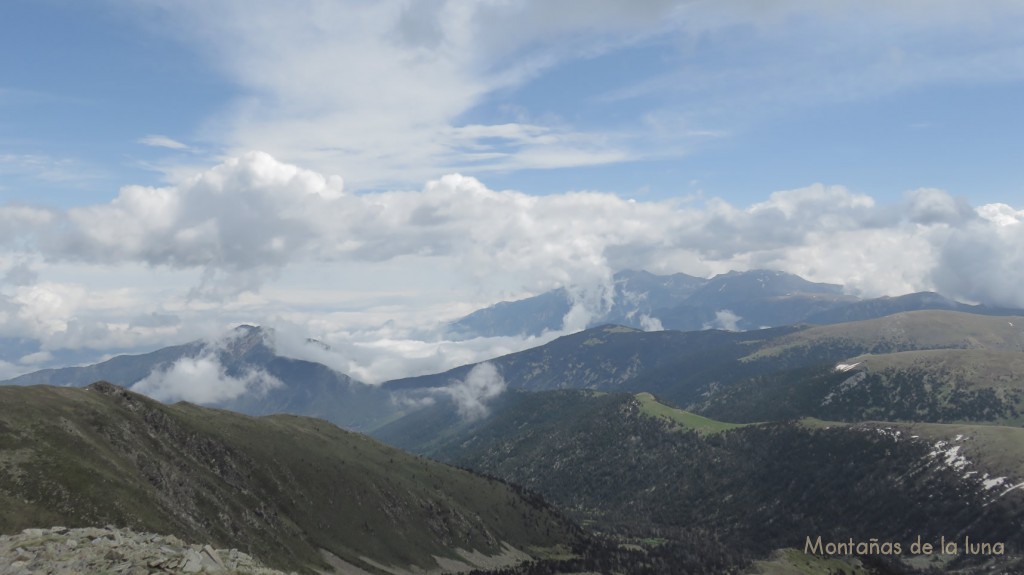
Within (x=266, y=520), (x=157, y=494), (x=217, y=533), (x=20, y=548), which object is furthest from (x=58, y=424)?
(x=20, y=548)

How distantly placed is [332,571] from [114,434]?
69519 millimetres

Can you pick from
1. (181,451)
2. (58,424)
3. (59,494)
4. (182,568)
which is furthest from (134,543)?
(181,451)

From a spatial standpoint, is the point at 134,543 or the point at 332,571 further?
the point at 332,571

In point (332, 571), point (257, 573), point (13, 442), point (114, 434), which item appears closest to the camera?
point (257, 573)

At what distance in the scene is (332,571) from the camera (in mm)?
188750

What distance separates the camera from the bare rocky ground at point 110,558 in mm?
58812

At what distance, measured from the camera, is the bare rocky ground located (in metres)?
58.8

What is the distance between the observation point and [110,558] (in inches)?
2461

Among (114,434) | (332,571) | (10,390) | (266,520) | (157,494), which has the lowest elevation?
(332,571)

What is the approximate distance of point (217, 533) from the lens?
159250 millimetres

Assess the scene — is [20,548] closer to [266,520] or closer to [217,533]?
[217,533]

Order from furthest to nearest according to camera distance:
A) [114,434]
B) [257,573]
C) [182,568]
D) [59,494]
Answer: [114,434]
[59,494]
[257,573]
[182,568]

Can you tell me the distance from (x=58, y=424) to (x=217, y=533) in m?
44.4

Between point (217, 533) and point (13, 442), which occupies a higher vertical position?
point (13, 442)
